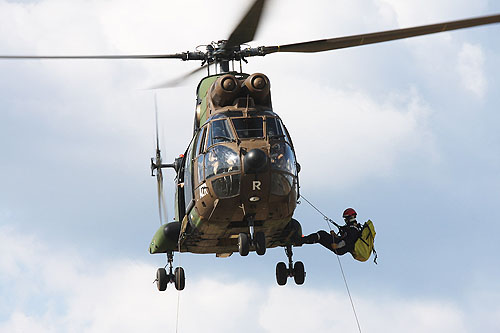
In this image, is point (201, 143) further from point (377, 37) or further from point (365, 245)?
point (365, 245)

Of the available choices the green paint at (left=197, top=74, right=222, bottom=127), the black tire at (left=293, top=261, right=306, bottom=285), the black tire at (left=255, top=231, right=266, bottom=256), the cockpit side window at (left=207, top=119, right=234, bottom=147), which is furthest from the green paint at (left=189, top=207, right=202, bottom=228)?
the black tire at (left=293, top=261, right=306, bottom=285)

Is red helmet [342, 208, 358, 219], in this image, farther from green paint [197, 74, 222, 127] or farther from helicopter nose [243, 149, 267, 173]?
helicopter nose [243, 149, 267, 173]

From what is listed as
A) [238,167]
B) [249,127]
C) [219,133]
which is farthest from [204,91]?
[238,167]

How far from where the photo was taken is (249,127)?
21.4m

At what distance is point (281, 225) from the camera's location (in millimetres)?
22375

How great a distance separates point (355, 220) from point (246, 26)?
6167 millimetres

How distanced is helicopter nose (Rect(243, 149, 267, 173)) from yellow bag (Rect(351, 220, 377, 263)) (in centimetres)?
536

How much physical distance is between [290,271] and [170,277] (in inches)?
135

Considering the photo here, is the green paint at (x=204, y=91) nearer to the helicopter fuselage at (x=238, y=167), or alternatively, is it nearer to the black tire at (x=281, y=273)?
the helicopter fuselage at (x=238, y=167)

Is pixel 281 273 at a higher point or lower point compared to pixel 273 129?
lower

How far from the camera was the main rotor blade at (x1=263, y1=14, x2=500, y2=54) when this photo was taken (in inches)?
817

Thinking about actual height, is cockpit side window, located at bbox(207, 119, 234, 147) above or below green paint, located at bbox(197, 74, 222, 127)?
below

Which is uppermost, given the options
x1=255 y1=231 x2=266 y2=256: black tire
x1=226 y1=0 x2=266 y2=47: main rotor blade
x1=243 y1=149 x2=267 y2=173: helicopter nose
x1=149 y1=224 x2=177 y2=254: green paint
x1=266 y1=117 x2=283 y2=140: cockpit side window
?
x1=226 y1=0 x2=266 y2=47: main rotor blade

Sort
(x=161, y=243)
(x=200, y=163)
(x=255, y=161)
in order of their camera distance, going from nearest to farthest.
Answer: (x=255, y=161), (x=200, y=163), (x=161, y=243)
